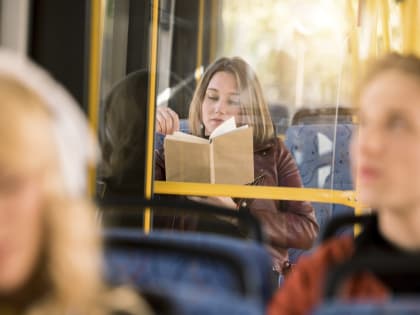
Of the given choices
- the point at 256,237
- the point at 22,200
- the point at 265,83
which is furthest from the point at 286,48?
the point at 22,200

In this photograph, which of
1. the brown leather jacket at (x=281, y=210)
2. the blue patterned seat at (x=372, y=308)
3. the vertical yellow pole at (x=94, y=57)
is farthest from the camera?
the brown leather jacket at (x=281, y=210)

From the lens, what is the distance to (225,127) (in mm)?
3680

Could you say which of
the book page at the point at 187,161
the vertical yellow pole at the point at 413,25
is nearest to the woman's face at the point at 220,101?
the book page at the point at 187,161

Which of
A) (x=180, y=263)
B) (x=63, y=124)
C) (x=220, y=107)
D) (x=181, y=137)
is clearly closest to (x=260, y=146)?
(x=220, y=107)

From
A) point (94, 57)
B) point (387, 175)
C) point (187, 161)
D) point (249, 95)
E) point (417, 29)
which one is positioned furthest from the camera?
point (187, 161)

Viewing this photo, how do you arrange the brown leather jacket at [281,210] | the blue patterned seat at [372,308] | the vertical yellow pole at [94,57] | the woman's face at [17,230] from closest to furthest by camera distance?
the woman's face at [17,230]
the blue patterned seat at [372,308]
the vertical yellow pole at [94,57]
the brown leather jacket at [281,210]

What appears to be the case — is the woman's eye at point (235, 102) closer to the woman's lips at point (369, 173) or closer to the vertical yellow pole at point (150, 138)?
the vertical yellow pole at point (150, 138)

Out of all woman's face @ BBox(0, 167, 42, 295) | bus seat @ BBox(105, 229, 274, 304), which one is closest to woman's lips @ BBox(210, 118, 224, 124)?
bus seat @ BBox(105, 229, 274, 304)

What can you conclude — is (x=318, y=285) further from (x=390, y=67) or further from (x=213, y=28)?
(x=213, y=28)

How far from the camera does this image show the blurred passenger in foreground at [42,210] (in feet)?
3.45

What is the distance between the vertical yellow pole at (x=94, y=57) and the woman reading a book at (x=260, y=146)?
1.80 feet

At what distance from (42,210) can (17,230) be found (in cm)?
5

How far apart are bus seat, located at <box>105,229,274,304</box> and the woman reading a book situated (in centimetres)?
196

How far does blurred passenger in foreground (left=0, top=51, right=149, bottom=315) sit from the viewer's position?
1.05m
